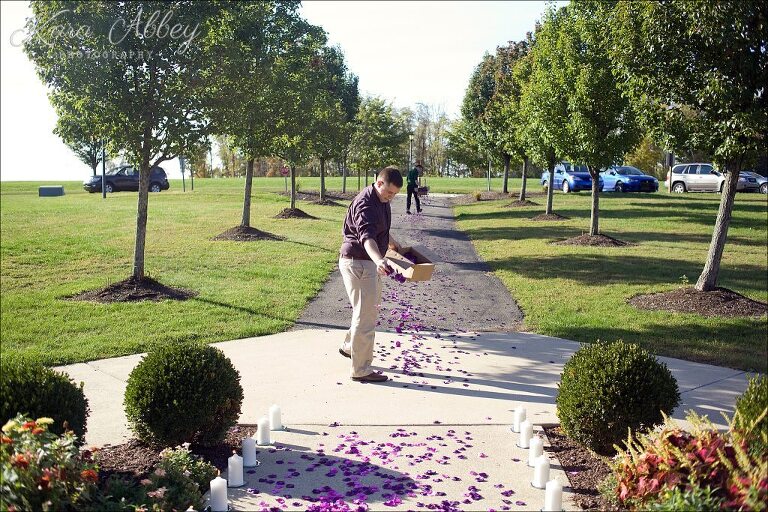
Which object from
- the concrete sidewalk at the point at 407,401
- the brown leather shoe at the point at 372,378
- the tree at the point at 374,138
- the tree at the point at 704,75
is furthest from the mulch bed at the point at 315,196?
the brown leather shoe at the point at 372,378

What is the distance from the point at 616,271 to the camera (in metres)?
14.8

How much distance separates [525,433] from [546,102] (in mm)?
14871

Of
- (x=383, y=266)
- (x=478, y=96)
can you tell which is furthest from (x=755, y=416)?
(x=478, y=96)

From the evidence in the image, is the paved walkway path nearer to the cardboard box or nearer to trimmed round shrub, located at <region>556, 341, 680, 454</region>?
the cardboard box

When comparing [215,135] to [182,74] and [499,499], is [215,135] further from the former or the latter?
[499,499]

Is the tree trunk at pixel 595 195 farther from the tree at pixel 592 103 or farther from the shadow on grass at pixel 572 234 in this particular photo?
the shadow on grass at pixel 572 234

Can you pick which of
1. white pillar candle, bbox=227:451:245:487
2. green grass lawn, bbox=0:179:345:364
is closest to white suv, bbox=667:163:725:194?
green grass lawn, bbox=0:179:345:364

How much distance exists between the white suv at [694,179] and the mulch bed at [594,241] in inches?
770

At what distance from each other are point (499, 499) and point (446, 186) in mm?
44337

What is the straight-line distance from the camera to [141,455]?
532cm

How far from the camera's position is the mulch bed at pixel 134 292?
1147 cm

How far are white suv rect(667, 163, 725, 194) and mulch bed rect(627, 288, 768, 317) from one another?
Answer: 26.3 m

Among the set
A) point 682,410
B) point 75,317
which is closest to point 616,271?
point 682,410

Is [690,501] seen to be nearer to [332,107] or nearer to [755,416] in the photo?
[755,416]
